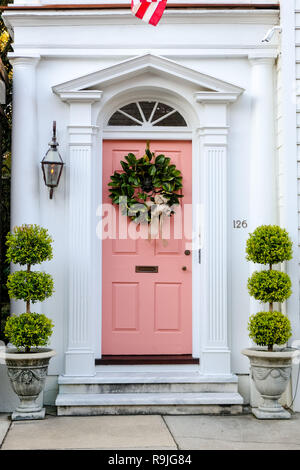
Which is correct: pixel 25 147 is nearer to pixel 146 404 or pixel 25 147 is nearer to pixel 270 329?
pixel 146 404

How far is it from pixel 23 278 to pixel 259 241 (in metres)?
2.24

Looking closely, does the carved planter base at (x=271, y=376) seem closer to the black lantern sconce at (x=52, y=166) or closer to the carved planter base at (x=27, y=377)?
the carved planter base at (x=27, y=377)

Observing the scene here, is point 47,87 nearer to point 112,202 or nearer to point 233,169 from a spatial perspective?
point 112,202

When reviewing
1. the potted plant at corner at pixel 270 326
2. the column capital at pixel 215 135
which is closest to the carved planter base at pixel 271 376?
the potted plant at corner at pixel 270 326

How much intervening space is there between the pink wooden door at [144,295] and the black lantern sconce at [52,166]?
1.91 feet

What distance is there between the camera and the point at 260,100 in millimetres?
7121

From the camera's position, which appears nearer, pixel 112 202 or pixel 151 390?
pixel 151 390

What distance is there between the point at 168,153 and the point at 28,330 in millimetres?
2396

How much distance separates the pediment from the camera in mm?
7027

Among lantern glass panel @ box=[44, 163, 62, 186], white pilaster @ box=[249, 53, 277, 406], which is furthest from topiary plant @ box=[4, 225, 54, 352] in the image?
→ white pilaster @ box=[249, 53, 277, 406]

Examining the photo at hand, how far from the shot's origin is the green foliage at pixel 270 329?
6453mm

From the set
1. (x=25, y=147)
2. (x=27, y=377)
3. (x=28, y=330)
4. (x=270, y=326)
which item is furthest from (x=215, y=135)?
(x=27, y=377)

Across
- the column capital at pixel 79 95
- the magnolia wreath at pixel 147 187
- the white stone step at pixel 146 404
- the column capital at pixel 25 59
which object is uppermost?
the column capital at pixel 25 59

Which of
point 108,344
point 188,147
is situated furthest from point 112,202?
point 108,344
